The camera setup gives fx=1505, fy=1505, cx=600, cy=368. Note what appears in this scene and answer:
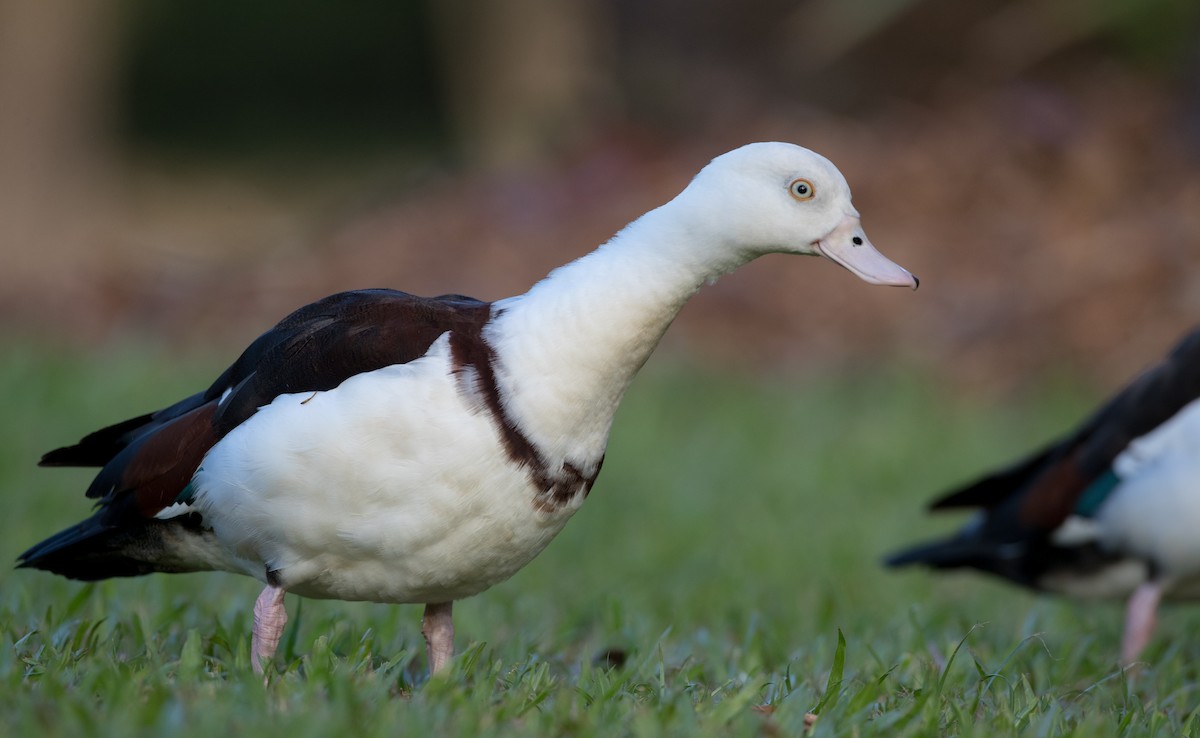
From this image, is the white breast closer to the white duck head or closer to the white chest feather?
the white duck head

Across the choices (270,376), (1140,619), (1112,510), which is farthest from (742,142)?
(270,376)

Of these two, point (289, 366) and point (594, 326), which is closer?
point (594, 326)

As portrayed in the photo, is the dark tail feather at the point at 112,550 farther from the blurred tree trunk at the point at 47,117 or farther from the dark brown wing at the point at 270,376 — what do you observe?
the blurred tree trunk at the point at 47,117

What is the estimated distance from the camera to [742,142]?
11516 mm

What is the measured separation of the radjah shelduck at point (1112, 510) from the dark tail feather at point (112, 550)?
9.46ft

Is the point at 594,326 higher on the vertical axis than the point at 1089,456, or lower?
higher

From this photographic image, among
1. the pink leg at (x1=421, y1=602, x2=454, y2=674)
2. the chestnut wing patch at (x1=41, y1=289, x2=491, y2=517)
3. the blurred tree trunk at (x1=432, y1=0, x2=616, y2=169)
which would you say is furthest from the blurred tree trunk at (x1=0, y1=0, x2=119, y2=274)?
the pink leg at (x1=421, y1=602, x2=454, y2=674)

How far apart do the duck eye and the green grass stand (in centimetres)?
110

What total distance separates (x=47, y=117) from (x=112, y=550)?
9.21 m

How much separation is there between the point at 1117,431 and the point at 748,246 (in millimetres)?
2554

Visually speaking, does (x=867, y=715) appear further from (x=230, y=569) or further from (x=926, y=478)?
(x=926, y=478)

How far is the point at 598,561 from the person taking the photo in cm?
608

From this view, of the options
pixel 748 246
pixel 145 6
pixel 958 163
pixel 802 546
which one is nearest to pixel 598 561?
pixel 802 546

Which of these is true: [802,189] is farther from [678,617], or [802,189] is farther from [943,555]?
[943,555]
